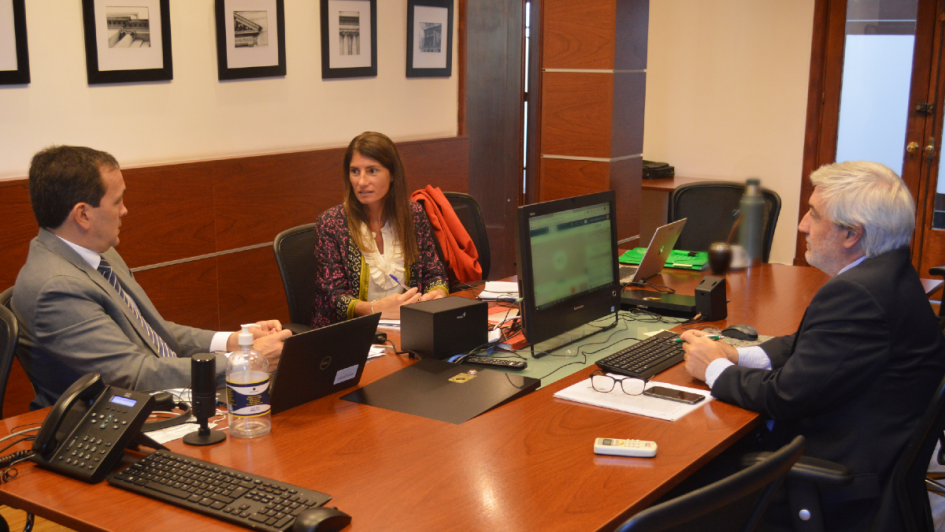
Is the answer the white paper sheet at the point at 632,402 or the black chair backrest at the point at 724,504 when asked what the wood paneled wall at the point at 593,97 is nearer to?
the white paper sheet at the point at 632,402

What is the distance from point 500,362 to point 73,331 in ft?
3.55

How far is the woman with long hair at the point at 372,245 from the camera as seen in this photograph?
315 cm

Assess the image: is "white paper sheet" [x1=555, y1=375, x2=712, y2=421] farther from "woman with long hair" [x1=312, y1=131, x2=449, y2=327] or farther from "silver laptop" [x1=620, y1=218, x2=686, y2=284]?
"silver laptop" [x1=620, y1=218, x2=686, y2=284]

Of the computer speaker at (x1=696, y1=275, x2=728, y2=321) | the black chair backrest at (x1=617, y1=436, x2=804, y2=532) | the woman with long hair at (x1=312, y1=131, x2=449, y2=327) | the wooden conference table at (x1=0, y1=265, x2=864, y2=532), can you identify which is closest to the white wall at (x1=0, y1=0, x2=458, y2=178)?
the woman with long hair at (x1=312, y1=131, x2=449, y2=327)

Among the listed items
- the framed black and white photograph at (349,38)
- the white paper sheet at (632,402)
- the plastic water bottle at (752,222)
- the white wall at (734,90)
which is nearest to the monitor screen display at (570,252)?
the white paper sheet at (632,402)

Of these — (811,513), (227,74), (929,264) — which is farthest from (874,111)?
(811,513)

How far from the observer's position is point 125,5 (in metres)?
3.52

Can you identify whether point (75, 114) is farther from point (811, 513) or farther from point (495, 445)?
point (811, 513)

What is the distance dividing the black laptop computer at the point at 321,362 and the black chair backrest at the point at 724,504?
1001 millimetres

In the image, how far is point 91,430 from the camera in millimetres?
1748

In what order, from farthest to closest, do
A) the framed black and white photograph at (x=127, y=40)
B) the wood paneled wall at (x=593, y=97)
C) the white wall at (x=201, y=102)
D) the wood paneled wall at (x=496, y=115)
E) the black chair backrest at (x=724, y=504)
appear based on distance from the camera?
1. the wood paneled wall at (x=496, y=115)
2. the wood paneled wall at (x=593, y=97)
3. the framed black and white photograph at (x=127, y=40)
4. the white wall at (x=201, y=102)
5. the black chair backrest at (x=724, y=504)

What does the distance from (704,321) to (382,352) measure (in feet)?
3.67

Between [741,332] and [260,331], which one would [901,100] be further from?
[260,331]

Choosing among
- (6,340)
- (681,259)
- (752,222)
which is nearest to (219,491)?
(6,340)
